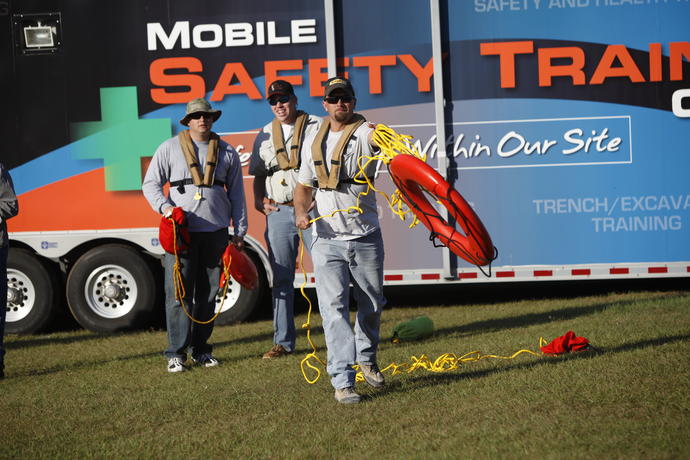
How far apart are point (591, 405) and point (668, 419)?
1.61ft

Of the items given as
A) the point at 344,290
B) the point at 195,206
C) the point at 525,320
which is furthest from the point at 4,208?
the point at 525,320

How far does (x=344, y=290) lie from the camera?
5.86 meters

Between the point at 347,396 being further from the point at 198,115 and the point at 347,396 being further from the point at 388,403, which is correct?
the point at 198,115

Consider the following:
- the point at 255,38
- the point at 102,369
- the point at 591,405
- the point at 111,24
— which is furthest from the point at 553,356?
the point at 111,24

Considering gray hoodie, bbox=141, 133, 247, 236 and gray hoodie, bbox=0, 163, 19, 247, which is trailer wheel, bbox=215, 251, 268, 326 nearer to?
gray hoodie, bbox=141, 133, 247, 236

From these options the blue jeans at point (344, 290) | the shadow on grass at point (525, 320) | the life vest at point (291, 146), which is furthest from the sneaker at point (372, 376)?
the shadow on grass at point (525, 320)

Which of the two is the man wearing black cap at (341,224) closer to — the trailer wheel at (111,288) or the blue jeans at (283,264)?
the blue jeans at (283,264)

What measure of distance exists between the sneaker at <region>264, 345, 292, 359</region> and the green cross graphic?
276 centimetres

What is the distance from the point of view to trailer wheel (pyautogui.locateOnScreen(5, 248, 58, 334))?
9.60 metres

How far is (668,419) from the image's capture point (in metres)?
4.93

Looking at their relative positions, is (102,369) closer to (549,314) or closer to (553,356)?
(553,356)

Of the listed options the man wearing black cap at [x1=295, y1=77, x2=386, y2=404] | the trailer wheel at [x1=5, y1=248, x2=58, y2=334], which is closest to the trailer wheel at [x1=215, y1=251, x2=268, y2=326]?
the trailer wheel at [x1=5, y1=248, x2=58, y2=334]

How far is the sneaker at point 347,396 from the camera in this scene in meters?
5.68

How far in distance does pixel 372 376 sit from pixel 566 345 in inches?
67.8
